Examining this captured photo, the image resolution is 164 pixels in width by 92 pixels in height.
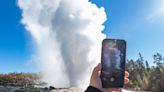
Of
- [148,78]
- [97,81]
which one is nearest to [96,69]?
[97,81]

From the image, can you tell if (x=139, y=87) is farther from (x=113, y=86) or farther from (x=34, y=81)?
(x=113, y=86)

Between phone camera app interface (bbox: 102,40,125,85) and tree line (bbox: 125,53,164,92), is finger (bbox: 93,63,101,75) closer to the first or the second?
phone camera app interface (bbox: 102,40,125,85)

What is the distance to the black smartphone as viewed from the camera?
7.01ft

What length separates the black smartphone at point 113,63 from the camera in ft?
7.01

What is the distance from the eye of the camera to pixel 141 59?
30953mm

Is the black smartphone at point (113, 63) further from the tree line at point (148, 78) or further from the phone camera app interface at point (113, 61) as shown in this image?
the tree line at point (148, 78)

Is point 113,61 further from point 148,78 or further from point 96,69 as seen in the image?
point 148,78

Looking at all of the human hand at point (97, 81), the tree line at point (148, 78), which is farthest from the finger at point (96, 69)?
the tree line at point (148, 78)

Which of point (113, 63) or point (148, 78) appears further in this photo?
point (148, 78)

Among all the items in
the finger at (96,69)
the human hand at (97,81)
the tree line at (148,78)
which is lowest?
the human hand at (97,81)

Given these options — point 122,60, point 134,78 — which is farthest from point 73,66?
point 122,60

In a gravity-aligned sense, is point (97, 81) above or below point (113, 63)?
below

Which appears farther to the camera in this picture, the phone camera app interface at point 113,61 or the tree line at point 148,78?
Answer: the tree line at point 148,78

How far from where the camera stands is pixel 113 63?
217cm
